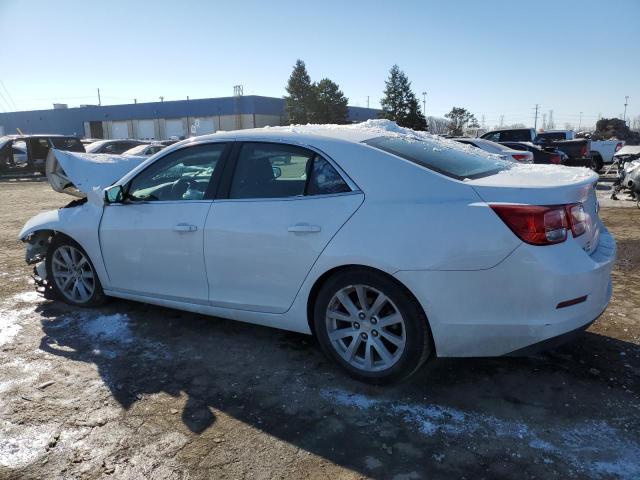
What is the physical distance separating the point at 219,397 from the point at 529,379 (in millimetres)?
2011

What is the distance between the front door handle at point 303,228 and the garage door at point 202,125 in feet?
184

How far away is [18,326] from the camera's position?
175 inches

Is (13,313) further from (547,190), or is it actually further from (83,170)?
(547,190)

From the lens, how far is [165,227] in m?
3.87

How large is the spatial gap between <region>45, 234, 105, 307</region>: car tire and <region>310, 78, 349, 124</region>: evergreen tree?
163ft

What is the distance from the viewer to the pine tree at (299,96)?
54156 millimetres

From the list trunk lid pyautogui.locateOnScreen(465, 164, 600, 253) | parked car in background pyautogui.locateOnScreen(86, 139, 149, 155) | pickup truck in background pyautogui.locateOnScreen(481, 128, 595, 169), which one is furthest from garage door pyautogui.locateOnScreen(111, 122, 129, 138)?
trunk lid pyautogui.locateOnScreen(465, 164, 600, 253)

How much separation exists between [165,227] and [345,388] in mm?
1823

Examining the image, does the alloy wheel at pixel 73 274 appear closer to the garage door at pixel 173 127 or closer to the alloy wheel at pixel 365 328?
the alloy wheel at pixel 365 328

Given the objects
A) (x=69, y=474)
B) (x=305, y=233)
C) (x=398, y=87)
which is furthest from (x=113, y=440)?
(x=398, y=87)

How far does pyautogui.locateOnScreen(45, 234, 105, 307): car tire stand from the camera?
4625 millimetres

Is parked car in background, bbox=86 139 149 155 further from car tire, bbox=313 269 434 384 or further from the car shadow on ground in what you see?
car tire, bbox=313 269 434 384

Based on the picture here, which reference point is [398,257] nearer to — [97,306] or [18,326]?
[97,306]

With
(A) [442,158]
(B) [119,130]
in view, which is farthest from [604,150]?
(B) [119,130]
